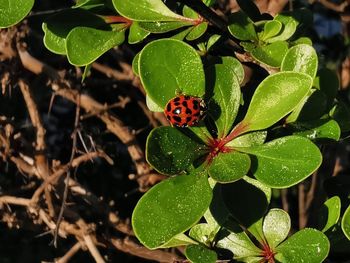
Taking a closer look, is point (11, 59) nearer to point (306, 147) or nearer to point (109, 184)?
point (109, 184)

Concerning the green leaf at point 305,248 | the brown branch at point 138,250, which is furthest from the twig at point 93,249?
the green leaf at point 305,248

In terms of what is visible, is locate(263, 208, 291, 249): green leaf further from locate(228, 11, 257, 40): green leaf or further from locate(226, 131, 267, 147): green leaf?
locate(228, 11, 257, 40): green leaf

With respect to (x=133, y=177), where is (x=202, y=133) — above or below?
above

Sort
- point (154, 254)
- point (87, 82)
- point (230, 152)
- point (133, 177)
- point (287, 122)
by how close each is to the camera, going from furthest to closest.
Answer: point (87, 82)
point (133, 177)
point (154, 254)
point (287, 122)
point (230, 152)

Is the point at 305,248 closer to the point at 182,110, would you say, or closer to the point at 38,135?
the point at 182,110

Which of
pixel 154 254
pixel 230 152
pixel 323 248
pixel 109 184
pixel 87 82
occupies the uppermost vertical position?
pixel 230 152

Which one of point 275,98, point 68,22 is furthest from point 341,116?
point 68,22

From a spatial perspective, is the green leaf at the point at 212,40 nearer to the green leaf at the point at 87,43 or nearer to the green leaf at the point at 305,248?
the green leaf at the point at 87,43

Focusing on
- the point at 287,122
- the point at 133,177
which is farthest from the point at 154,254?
the point at 287,122
